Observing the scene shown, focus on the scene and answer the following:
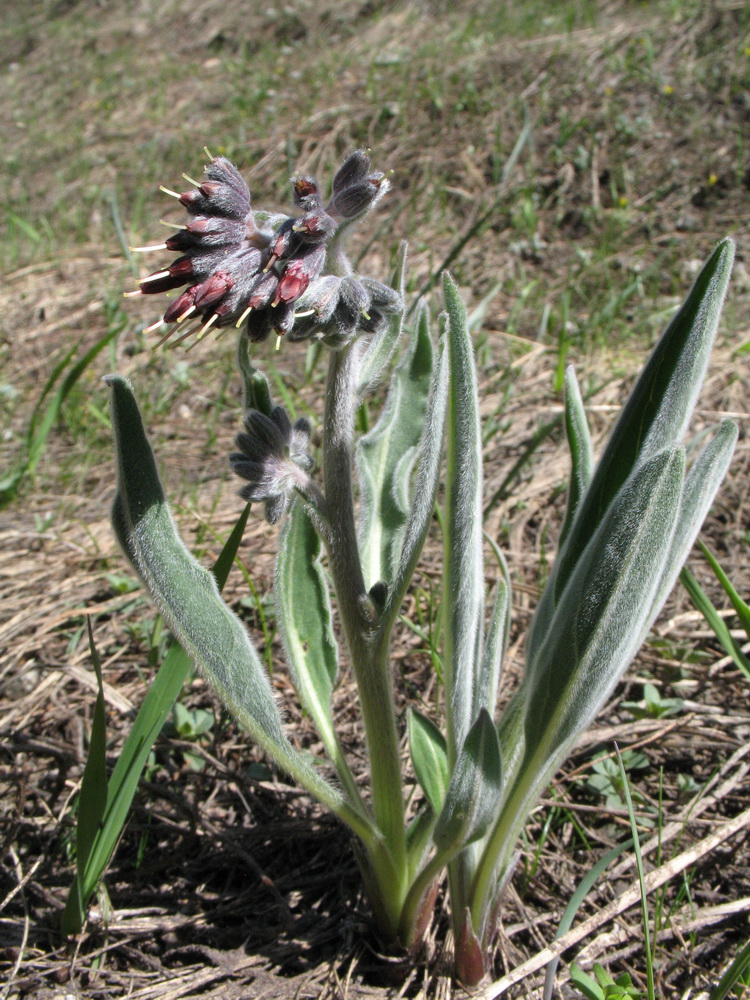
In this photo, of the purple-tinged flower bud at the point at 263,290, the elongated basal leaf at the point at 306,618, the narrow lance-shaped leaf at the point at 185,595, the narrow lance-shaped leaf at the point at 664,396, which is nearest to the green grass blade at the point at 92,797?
the narrow lance-shaped leaf at the point at 185,595

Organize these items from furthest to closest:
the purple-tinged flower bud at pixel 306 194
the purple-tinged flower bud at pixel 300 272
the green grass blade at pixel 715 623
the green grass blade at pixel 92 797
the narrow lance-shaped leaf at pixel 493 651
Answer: the green grass blade at pixel 715 623, the narrow lance-shaped leaf at pixel 493 651, the green grass blade at pixel 92 797, the purple-tinged flower bud at pixel 306 194, the purple-tinged flower bud at pixel 300 272

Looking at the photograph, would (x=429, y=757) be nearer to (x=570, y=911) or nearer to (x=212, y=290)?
(x=570, y=911)

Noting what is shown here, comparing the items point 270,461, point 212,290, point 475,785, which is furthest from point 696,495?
point 212,290

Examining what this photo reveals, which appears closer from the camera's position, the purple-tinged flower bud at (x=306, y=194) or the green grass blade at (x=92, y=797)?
the purple-tinged flower bud at (x=306, y=194)

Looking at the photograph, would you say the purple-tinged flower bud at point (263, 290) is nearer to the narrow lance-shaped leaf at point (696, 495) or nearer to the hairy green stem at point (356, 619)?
the hairy green stem at point (356, 619)

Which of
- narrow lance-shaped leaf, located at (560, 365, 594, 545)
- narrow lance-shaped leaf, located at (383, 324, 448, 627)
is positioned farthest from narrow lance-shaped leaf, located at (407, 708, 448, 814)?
narrow lance-shaped leaf, located at (560, 365, 594, 545)
